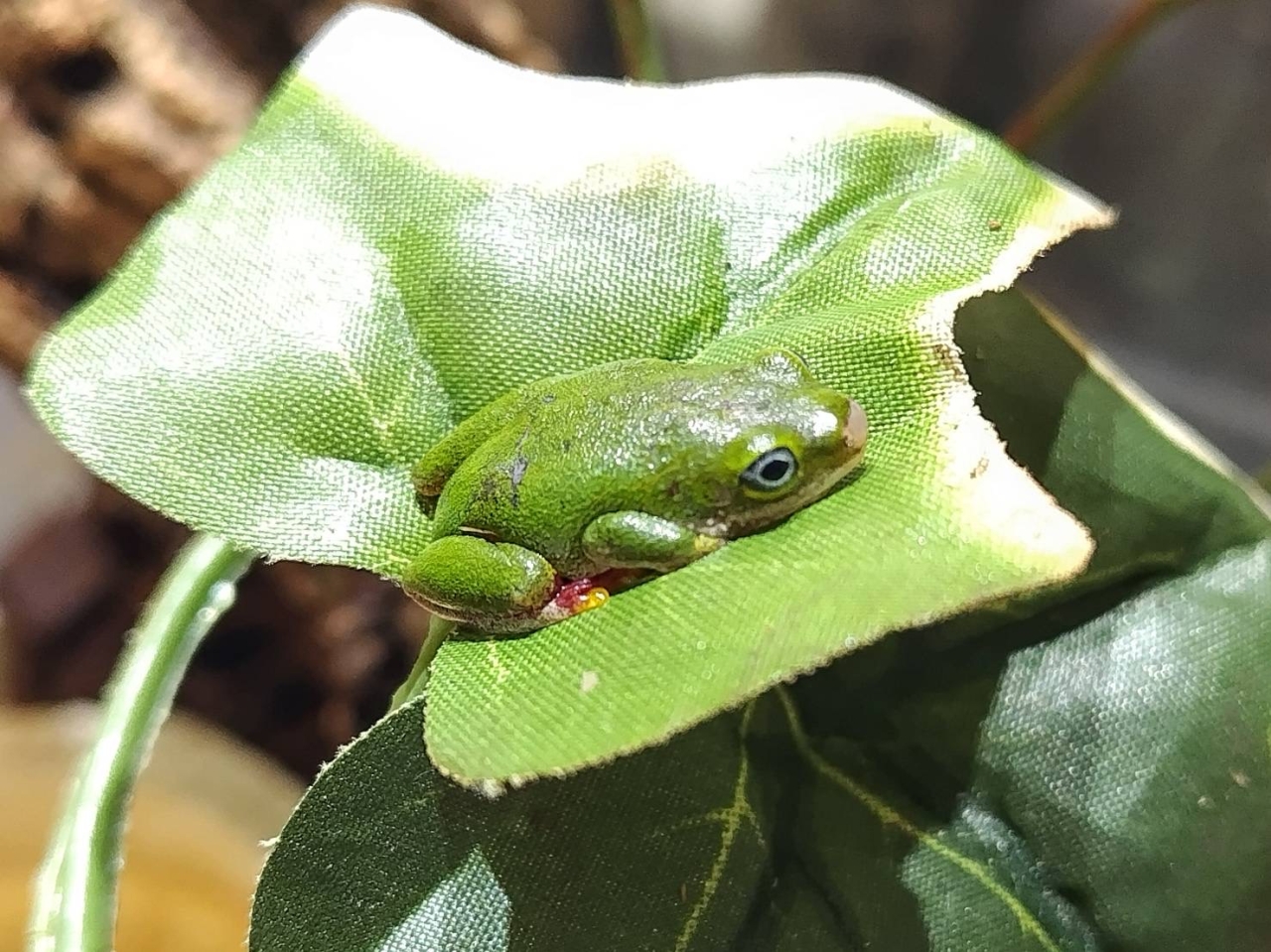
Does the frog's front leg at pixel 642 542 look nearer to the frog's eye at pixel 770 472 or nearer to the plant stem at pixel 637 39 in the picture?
the frog's eye at pixel 770 472

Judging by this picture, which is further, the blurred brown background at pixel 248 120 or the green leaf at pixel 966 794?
the blurred brown background at pixel 248 120

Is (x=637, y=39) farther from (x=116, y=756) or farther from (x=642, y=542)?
(x=116, y=756)

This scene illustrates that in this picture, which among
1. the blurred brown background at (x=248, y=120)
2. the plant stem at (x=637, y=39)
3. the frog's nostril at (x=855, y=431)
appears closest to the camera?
the frog's nostril at (x=855, y=431)

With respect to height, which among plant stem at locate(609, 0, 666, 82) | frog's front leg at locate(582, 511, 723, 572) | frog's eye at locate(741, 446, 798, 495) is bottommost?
frog's front leg at locate(582, 511, 723, 572)

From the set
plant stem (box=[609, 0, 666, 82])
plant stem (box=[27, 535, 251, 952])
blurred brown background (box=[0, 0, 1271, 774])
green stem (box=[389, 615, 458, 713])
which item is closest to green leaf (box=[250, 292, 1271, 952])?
green stem (box=[389, 615, 458, 713])

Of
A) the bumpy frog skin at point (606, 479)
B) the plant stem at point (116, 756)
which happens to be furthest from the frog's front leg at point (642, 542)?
the plant stem at point (116, 756)

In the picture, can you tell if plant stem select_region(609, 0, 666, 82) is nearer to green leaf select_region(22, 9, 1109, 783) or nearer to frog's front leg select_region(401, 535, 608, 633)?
green leaf select_region(22, 9, 1109, 783)
